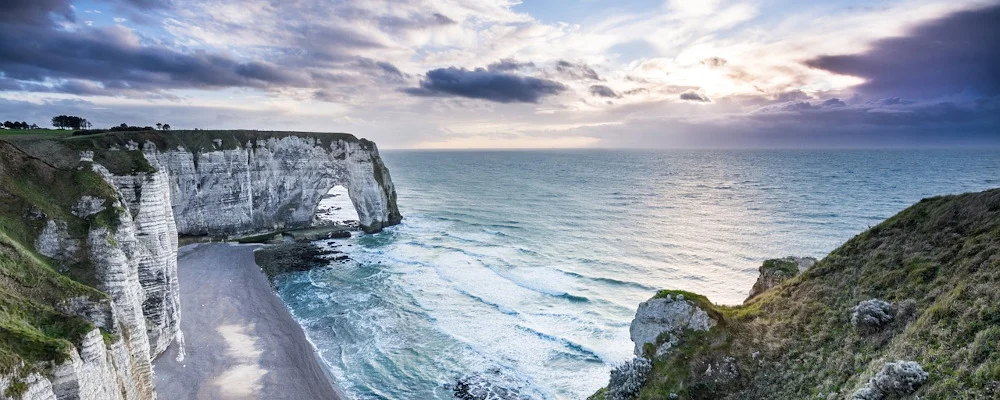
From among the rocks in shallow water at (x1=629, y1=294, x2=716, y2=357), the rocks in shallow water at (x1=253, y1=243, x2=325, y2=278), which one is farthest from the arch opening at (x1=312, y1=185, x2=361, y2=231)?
the rocks in shallow water at (x1=629, y1=294, x2=716, y2=357)

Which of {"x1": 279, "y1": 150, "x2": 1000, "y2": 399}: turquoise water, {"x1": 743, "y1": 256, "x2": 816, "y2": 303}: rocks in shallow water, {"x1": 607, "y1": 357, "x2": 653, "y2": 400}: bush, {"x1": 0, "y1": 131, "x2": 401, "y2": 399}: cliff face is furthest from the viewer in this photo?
{"x1": 279, "y1": 150, "x2": 1000, "y2": 399}: turquoise water

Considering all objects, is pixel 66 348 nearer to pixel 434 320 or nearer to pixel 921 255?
pixel 434 320

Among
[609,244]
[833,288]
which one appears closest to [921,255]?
[833,288]

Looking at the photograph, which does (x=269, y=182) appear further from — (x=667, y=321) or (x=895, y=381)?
(x=895, y=381)

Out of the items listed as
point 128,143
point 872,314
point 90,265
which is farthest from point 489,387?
point 128,143

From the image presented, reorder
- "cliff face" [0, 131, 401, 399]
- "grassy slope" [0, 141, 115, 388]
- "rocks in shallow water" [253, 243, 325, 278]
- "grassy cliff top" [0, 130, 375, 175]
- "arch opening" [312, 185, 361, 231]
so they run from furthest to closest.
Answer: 1. "arch opening" [312, 185, 361, 231]
2. "rocks in shallow water" [253, 243, 325, 278]
3. "grassy cliff top" [0, 130, 375, 175]
4. "cliff face" [0, 131, 401, 399]
5. "grassy slope" [0, 141, 115, 388]

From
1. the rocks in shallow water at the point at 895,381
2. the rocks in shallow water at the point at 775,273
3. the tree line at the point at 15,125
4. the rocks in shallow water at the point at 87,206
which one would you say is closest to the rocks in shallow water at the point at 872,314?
the rocks in shallow water at the point at 895,381

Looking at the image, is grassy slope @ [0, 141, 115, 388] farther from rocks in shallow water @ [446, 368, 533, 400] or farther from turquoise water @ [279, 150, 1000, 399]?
rocks in shallow water @ [446, 368, 533, 400]
